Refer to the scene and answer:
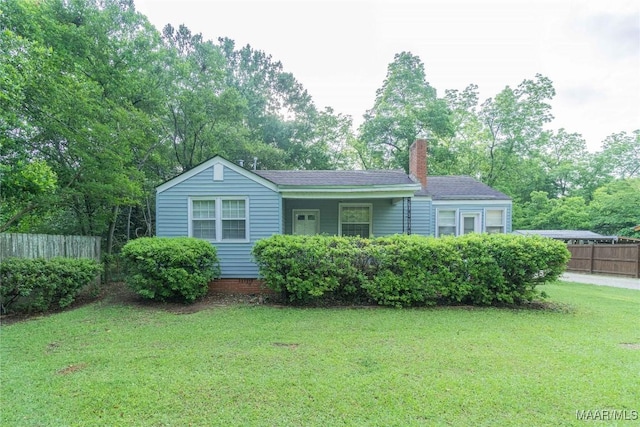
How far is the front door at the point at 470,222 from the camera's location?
35.7 ft

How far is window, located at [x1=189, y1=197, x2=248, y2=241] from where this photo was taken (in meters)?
8.62

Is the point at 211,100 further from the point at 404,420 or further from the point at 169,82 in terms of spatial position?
the point at 404,420

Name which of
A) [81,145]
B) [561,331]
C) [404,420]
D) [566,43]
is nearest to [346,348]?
[404,420]

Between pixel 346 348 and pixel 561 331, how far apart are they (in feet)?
12.3

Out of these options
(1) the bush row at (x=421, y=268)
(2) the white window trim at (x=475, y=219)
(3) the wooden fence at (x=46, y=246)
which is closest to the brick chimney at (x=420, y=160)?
→ (2) the white window trim at (x=475, y=219)

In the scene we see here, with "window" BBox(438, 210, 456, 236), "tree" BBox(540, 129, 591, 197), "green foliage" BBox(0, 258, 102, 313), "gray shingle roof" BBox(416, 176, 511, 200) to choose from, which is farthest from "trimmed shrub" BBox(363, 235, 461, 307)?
"tree" BBox(540, 129, 591, 197)

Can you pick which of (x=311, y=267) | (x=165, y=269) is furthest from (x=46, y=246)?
(x=311, y=267)

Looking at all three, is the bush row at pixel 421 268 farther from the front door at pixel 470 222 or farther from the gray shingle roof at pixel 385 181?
the front door at pixel 470 222

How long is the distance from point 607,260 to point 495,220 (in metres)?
7.95

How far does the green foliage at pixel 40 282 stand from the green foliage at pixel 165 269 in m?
0.93

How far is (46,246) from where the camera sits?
717cm

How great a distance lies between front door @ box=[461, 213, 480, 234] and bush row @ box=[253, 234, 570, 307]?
12.4 ft

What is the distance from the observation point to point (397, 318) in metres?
5.96

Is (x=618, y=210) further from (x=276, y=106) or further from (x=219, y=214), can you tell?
(x=219, y=214)
